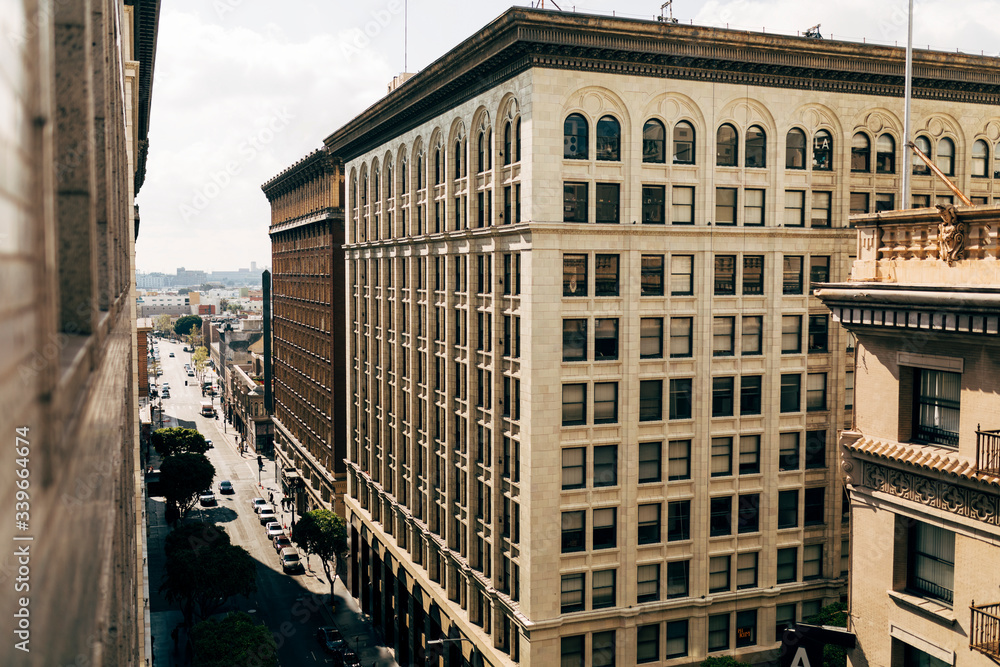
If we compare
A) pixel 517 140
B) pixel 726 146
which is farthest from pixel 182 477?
pixel 726 146

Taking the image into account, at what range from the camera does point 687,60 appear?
36062 mm

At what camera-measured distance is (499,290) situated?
3778 centimetres

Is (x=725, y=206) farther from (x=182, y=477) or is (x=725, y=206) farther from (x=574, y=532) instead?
(x=182, y=477)

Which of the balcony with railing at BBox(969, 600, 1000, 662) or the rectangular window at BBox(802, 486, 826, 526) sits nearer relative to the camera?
the balcony with railing at BBox(969, 600, 1000, 662)

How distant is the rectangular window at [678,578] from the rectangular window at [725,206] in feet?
51.1

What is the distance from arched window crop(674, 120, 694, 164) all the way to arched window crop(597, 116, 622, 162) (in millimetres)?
2816

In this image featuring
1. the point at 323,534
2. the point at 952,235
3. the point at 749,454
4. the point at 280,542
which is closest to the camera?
the point at 952,235

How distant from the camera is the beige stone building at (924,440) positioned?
15477 mm

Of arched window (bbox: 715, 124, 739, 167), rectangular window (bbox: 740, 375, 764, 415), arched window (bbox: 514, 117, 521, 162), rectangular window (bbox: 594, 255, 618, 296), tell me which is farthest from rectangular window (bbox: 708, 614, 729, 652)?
arched window (bbox: 514, 117, 521, 162)

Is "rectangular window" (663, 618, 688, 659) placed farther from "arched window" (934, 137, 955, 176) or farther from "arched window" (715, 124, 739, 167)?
"arched window" (934, 137, 955, 176)

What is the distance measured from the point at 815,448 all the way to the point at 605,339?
41.0ft

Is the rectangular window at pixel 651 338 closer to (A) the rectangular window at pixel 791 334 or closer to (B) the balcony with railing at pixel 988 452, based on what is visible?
(A) the rectangular window at pixel 791 334

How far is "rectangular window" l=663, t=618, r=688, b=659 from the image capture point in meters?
37.0

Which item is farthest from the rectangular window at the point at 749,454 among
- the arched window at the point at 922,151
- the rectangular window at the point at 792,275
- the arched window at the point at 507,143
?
the arched window at the point at 507,143
